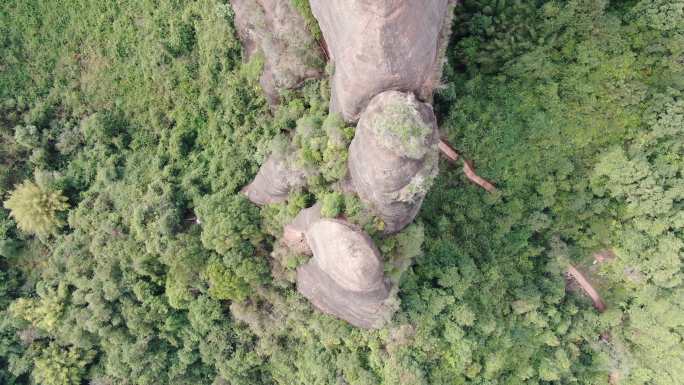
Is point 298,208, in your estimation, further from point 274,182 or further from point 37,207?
point 37,207

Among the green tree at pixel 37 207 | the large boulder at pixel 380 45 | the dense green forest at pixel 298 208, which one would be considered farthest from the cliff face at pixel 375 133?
the green tree at pixel 37 207

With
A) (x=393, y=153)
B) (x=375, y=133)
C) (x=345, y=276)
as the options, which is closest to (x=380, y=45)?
(x=375, y=133)

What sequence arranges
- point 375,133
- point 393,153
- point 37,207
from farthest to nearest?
point 37,207 < point 393,153 < point 375,133

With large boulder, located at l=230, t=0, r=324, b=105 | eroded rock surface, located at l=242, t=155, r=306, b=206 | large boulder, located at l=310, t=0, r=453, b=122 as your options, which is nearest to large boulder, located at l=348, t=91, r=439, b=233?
large boulder, located at l=310, t=0, r=453, b=122

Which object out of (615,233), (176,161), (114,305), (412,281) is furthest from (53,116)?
(615,233)

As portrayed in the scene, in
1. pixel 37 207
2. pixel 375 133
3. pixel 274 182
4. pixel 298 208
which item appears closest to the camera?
pixel 375 133

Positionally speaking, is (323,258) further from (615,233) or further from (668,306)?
(668,306)

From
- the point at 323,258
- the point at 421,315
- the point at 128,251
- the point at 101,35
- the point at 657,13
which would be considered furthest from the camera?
the point at 101,35
